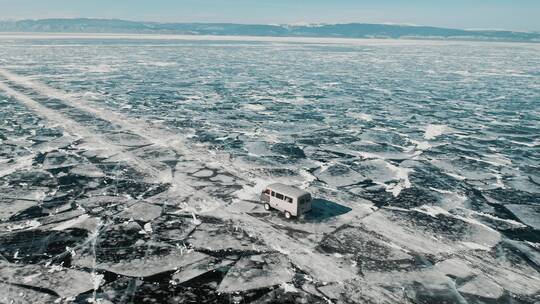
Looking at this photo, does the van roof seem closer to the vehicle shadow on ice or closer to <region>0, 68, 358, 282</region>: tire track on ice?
the vehicle shadow on ice

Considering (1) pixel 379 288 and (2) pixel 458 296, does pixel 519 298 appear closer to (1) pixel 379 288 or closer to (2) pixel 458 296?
(2) pixel 458 296

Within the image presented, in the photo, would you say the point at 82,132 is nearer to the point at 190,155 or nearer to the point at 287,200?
the point at 190,155

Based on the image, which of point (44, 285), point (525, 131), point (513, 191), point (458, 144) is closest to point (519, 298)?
point (513, 191)

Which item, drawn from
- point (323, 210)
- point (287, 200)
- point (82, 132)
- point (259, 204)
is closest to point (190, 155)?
point (259, 204)

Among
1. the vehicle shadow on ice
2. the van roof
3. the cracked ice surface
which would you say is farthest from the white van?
the cracked ice surface

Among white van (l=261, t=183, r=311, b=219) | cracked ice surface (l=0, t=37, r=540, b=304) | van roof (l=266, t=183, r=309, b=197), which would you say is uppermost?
van roof (l=266, t=183, r=309, b=197)

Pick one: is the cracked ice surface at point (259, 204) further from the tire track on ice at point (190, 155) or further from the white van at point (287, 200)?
the white van at point (287, 200)

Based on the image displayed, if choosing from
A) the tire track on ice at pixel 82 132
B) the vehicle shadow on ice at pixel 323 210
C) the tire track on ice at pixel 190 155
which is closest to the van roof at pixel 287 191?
the vehicle shadow on ice at pixel 323 210
